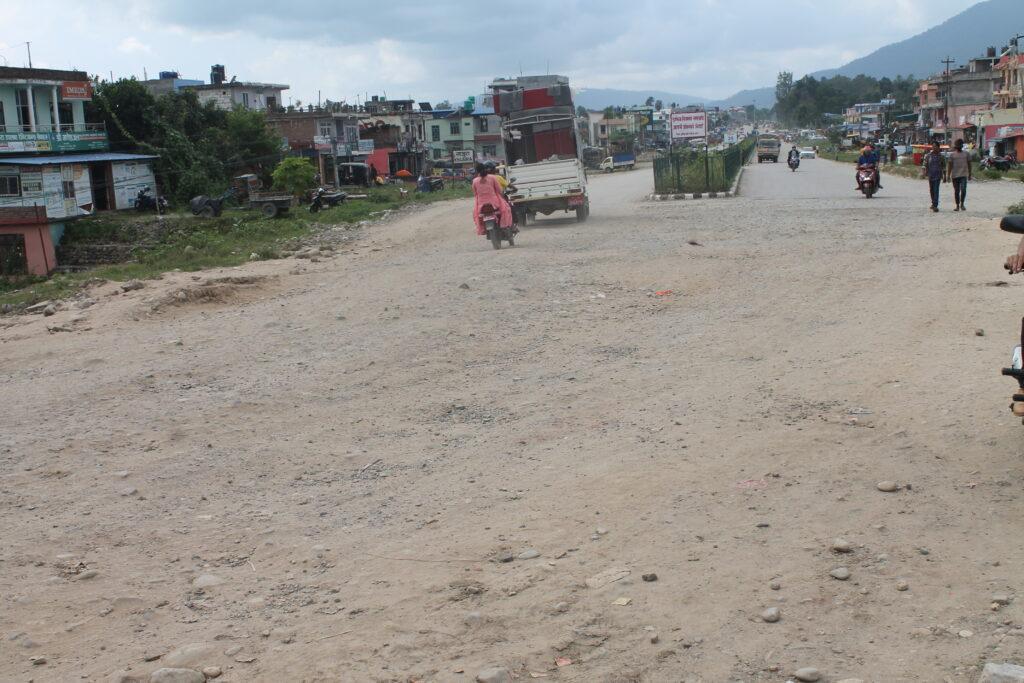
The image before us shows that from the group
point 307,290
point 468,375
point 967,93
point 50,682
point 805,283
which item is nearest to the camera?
point 50,682

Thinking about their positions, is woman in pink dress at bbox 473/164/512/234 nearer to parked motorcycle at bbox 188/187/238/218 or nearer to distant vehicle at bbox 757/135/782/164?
parked motorcycle at bbox 188/187/238/218

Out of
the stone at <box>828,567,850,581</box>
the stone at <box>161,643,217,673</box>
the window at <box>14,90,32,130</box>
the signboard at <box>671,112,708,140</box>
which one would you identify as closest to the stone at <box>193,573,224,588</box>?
the stone at <box>161,643,217,673</box>

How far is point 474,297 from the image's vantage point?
12531 mm

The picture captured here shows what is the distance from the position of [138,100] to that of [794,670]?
55437mm

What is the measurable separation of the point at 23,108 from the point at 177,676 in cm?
5015

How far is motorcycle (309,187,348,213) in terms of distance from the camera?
1639 inches

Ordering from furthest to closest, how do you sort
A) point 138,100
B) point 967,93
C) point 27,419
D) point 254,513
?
point 967,93, point 138,100, point 27,419, point 254,513

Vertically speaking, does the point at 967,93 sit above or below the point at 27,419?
above

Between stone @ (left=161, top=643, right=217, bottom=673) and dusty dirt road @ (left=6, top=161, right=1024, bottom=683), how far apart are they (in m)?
0.01

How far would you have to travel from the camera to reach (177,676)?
153 inches

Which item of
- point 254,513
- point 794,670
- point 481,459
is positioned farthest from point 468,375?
point 794,670

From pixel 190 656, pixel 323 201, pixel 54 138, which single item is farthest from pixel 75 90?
pixel 190 656

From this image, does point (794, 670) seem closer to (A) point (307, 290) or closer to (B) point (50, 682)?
(B) point (50, 682)

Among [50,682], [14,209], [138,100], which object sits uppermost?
[138,100]
